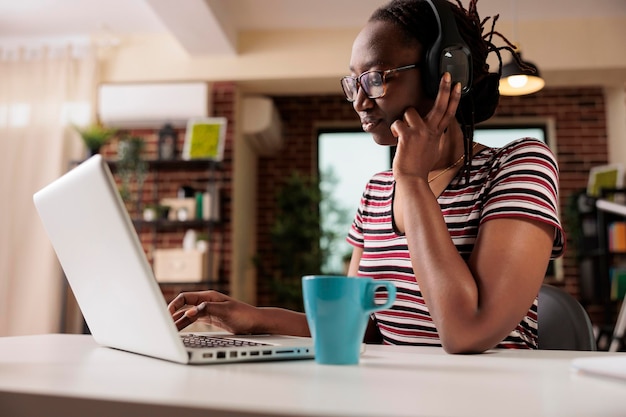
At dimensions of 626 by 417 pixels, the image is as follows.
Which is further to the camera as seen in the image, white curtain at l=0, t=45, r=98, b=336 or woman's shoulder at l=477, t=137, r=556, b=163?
white curtain at l=0, t=45, r=98, b=336

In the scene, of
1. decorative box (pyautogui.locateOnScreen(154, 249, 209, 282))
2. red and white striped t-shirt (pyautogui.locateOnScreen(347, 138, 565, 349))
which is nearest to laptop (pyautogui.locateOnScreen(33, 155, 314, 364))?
red and white striped t-shirt (pyautogui.locateOnScreen(347, 138, 565, 349))

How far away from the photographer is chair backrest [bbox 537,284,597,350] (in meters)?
1.21

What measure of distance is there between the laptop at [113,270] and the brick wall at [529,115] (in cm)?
550

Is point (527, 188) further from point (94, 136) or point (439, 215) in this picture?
point (94, 136)

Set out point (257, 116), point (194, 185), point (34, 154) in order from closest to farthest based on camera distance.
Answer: point (34, 154) → point (194, 185) → point (257, 116)

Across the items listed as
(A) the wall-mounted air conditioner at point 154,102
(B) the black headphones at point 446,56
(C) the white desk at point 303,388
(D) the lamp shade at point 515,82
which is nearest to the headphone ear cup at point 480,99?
(B) the black headphones at point 446,56

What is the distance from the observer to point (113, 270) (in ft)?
2.33

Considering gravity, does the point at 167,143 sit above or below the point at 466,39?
above

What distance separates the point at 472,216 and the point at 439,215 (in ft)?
0.68

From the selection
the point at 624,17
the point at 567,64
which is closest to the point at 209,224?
the point at 567,64

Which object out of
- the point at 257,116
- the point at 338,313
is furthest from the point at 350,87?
the point at 257,116

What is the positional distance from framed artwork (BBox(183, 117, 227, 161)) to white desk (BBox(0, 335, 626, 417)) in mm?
4294

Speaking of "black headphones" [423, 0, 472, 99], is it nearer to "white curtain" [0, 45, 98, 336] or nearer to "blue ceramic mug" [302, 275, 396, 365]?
"blue ceramic mug" [302, 275, 396, 365]

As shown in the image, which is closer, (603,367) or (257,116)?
(603,367)
